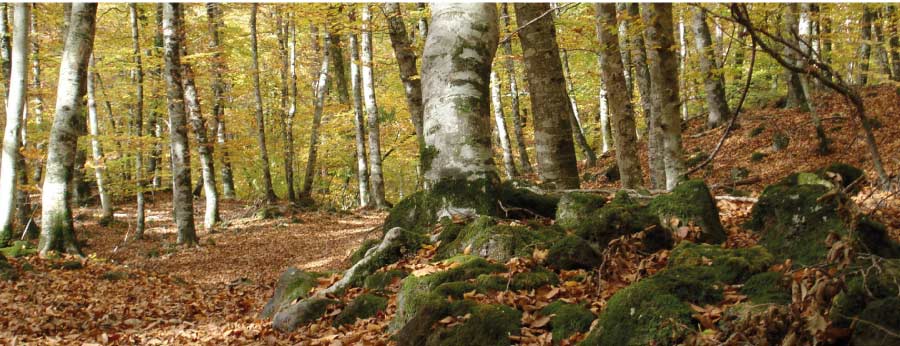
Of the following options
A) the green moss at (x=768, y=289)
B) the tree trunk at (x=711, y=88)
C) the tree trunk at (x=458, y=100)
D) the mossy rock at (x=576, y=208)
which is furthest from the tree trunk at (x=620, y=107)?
the tree trunk at (x=711, y=88)

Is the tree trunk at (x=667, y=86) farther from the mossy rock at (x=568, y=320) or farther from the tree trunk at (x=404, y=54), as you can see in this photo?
the tree trunk at (x=404, y=54)

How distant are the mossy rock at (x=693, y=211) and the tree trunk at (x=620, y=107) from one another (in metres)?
4.12

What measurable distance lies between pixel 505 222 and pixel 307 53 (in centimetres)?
2237

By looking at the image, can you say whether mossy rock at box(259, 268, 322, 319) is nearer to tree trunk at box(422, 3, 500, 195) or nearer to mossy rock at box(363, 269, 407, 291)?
mossy rock at box(363, 269, 407, 291)

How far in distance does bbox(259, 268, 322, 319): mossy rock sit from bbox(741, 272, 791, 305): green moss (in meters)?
3.42

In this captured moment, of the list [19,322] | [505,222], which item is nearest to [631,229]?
[505,222]

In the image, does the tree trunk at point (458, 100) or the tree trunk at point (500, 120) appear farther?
the tree trunk at point (500, 120)

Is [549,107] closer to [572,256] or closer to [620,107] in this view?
[620,107]

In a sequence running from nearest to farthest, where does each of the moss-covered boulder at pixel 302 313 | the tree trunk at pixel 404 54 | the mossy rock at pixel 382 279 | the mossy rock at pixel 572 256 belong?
the mossy rock at pixel 572 256
the moss-covered boulder at pixel 302 313
the mossy rock at pixel 382 279
the tree trunk at pixel 404 54

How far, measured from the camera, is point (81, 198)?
731 inches

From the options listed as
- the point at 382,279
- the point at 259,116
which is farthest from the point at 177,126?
the point at 382,279

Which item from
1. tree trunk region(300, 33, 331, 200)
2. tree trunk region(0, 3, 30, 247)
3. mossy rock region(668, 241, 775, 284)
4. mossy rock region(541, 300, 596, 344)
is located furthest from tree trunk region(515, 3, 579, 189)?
tree trunk region(300, 33, 331, 200)

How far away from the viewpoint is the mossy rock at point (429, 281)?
3.45 m

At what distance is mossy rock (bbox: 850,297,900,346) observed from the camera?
1.92m
